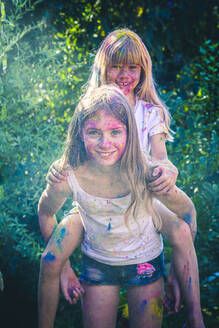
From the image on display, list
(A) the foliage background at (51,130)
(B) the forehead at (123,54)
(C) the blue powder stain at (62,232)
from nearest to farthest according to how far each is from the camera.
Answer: (C) the blue powder stain at (62,232), (B) the forehead at (123,54), (A) the foliage background at (51,130)

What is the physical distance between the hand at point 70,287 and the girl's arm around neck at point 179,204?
578 mm

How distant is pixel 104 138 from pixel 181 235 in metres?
0.54

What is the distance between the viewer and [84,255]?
1709 mm

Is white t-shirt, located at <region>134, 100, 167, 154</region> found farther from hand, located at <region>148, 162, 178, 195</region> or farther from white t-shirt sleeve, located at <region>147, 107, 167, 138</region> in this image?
hand, located at <region>148, 162, 178, 195</region>

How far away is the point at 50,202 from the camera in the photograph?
5.36 feet

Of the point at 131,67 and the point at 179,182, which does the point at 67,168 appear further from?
the point at 179,182

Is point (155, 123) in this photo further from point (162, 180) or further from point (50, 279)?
point (50, 279)

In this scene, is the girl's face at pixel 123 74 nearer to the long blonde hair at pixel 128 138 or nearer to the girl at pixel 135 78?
the girl at pixel 135 78

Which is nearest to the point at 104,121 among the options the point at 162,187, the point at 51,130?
the point at 162,187

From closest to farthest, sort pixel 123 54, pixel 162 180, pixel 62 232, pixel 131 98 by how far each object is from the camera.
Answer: pixel 162 180
pixel 62 232
pixel 123 54
pixel 131 98

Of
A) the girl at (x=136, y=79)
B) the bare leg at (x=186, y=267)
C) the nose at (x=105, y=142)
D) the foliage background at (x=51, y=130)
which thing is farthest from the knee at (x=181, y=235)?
the foliage background at (x=51, y=130)

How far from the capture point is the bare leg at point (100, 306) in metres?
1.59

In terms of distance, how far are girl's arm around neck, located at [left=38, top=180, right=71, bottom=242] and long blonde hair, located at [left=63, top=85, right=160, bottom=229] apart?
12cm

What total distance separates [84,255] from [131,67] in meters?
1.00
